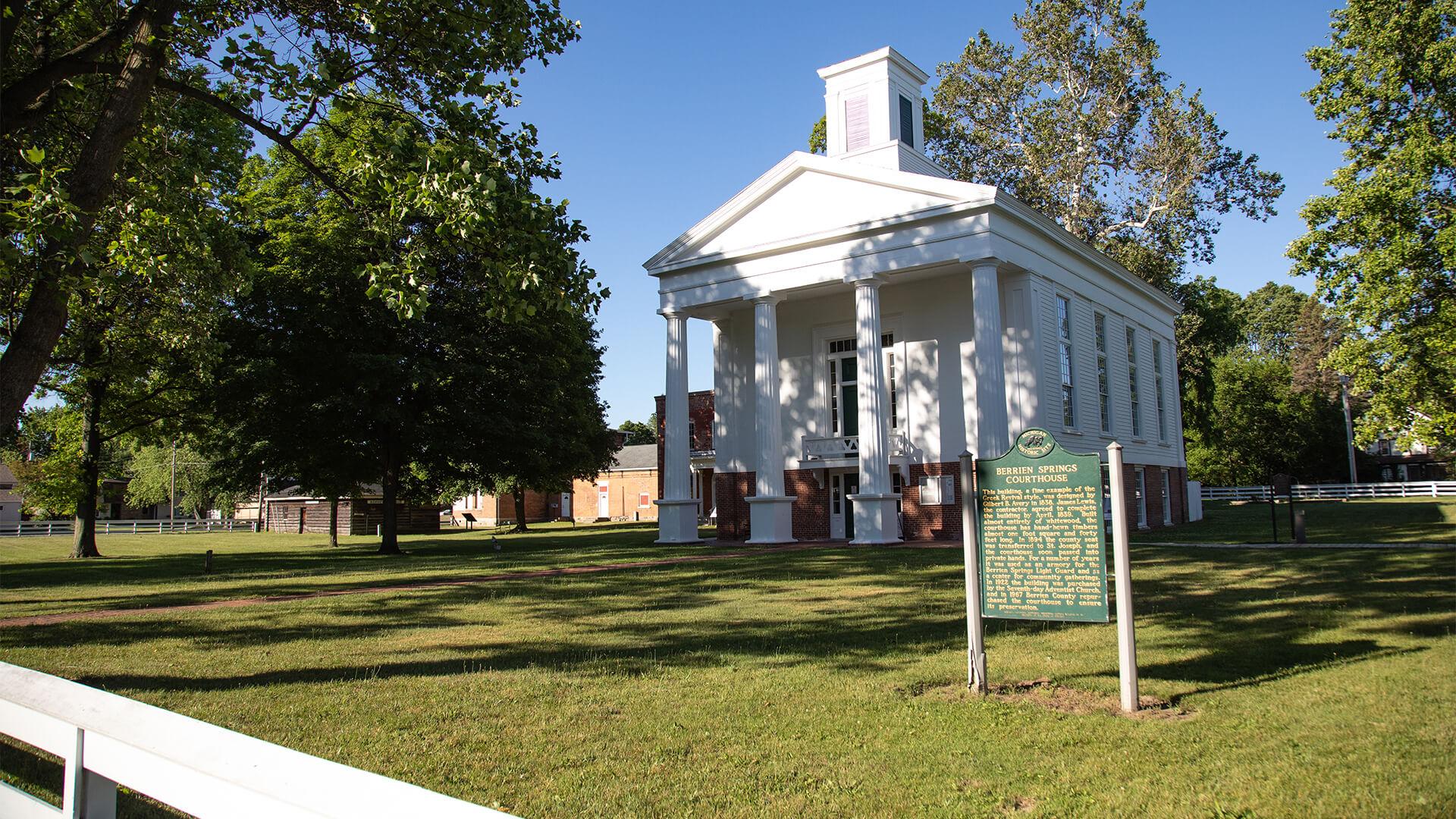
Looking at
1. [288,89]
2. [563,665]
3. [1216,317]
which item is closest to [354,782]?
[563,665]

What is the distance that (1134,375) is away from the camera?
107 feet

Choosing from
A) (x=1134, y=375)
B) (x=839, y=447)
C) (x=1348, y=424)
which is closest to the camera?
(x=839, y=447)

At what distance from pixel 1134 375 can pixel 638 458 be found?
1756 inches

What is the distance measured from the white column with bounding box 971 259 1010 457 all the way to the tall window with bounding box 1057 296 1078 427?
13.6 ft

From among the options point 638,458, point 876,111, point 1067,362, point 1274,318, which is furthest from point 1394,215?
point 1274,318

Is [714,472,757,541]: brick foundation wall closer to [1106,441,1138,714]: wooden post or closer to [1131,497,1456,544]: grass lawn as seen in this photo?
[1131,497,1456,544]: grass lawn

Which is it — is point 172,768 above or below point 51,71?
below

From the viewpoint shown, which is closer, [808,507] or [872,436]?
[872,436]

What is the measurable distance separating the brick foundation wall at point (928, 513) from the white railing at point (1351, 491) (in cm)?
3375

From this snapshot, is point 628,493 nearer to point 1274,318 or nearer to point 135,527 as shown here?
point 135,527

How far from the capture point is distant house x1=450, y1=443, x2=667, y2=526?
70.4 metres

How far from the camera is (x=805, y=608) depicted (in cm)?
1263

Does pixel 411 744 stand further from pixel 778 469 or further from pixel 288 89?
pixel 778 469

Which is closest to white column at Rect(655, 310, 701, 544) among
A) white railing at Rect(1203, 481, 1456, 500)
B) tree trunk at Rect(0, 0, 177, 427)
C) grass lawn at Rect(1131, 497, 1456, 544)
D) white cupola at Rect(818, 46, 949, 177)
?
white cupola at Rect(818, 46, 949, 177)
